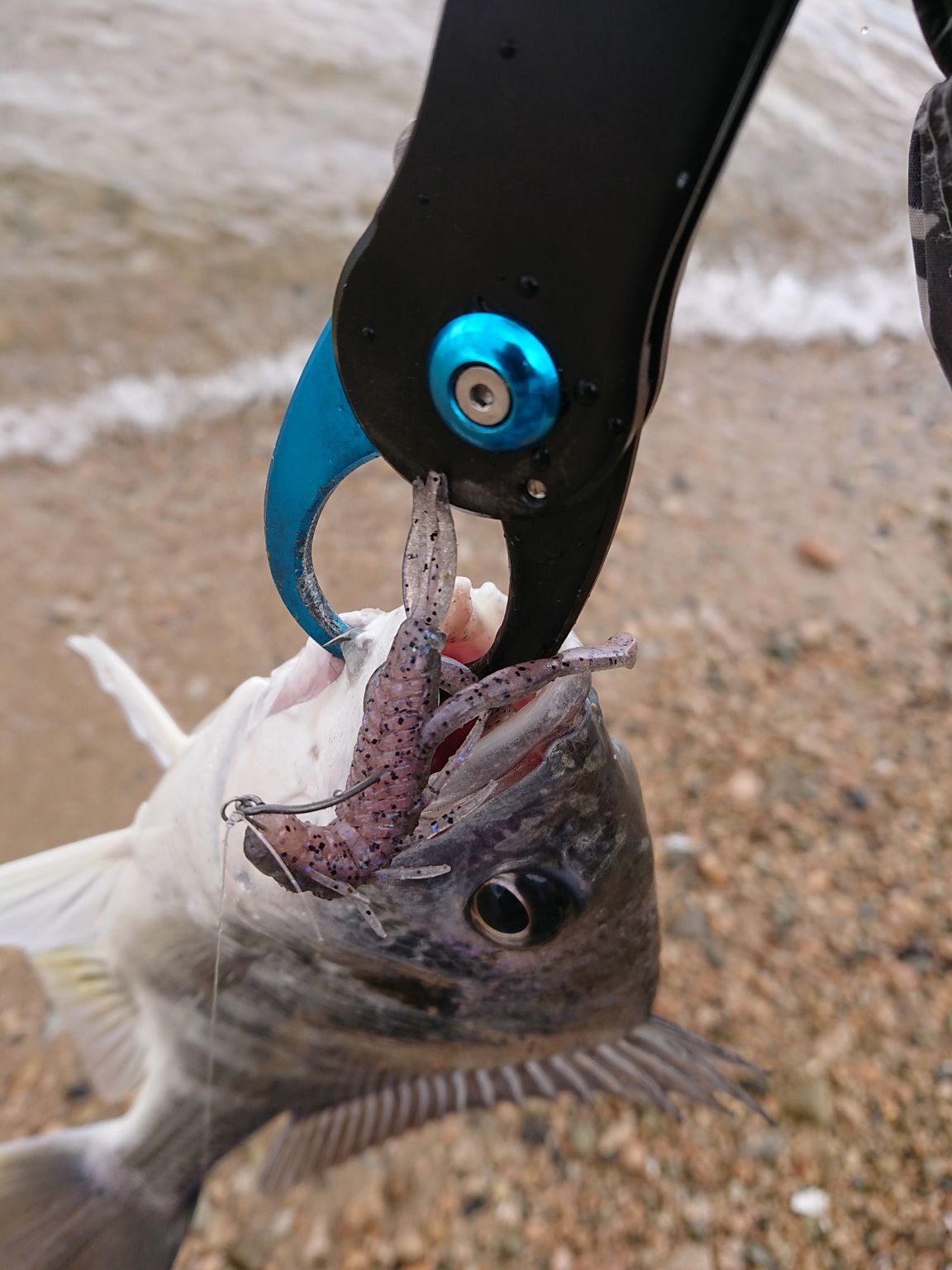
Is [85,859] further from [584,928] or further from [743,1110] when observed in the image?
[743,1110]

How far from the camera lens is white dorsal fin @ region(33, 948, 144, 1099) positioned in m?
2.25

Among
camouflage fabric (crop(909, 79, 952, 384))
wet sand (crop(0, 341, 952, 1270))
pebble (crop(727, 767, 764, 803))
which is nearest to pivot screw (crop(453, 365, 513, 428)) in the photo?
camouflage fabric (crop(909, 79, 952, 384))

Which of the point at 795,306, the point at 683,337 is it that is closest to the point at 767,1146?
the point at 683,337

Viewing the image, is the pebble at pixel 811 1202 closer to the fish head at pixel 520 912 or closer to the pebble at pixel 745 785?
the fish head at pixel 520 912

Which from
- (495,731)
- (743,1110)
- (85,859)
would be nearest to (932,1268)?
(743,1110)

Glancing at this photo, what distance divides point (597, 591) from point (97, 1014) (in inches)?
95.7

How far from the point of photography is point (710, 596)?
3.94 m

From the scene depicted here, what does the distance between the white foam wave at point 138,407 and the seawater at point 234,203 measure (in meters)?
0.01

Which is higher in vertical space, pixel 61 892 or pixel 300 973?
pixel 300 973

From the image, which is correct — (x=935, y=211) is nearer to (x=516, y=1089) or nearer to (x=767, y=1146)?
(x=516, y=1089)

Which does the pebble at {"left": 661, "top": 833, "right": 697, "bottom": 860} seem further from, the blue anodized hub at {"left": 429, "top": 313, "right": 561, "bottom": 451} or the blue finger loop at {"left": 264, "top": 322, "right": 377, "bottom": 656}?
the blue anodized hub at {"left": 429, "top": 313, "right": 561, "bottom": 451}

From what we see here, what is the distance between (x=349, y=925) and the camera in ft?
5.20

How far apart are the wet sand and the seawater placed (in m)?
0.61

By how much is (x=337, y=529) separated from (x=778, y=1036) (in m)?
2.40
